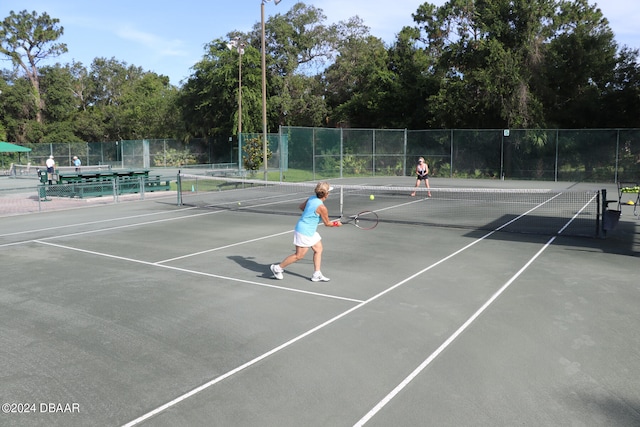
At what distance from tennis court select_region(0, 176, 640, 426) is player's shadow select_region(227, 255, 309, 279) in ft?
0.22

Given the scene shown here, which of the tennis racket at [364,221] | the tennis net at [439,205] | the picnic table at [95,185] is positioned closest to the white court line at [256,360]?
the tennis racket at [364,221]

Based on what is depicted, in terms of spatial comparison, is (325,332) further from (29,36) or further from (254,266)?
(29,36)

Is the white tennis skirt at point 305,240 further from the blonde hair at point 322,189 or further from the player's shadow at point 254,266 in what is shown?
the player's shadow at point 254,266

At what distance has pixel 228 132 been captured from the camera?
46469 mm

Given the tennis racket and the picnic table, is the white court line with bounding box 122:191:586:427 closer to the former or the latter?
the tennis racket

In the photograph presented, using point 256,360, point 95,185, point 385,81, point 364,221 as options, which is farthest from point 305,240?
point 385,81

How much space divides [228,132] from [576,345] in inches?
1699

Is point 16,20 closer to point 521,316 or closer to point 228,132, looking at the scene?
point 228,132

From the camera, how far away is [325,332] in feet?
19.8

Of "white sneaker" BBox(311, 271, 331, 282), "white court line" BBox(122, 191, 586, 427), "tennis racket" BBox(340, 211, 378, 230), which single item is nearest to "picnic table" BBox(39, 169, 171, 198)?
"tennis racket" BBox(340, 211, 378, 230)

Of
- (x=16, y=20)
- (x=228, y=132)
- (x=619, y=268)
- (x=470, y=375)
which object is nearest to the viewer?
(x=470, y=375)

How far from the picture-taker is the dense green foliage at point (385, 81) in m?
33.8

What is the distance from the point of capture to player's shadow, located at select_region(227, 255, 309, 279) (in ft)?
28.9

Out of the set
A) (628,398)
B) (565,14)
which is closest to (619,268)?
(628,398)
